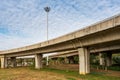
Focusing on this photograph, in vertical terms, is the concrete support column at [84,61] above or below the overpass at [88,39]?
below

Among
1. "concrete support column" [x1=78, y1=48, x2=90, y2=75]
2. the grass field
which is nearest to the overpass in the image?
"concrete support column" [x1=78, y1=48, x2=90, y2=75]

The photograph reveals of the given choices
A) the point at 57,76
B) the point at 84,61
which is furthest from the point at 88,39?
the point at 57,76

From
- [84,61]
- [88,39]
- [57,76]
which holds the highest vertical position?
[88,39]

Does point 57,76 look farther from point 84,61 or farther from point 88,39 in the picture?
point 88,39

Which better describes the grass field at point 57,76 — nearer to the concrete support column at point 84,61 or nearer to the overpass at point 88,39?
the concrete support column at point 84,61

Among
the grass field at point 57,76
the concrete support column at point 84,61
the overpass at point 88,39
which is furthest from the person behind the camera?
the concrete support column at point 84,61

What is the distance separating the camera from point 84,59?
3350 centimetres

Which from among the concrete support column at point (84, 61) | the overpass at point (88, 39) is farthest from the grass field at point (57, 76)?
the overpass at point (88, 39)

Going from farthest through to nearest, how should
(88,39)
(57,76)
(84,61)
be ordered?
(84,61) → (88,39) → (57,76)

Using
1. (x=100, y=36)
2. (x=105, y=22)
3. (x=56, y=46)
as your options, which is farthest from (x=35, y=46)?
(x=105, y=22)

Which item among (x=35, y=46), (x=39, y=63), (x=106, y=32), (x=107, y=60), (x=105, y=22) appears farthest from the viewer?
(x=107, y=60)

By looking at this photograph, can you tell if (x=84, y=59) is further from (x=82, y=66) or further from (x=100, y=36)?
(x=100, y=36)

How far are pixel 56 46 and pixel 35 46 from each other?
10006 mm

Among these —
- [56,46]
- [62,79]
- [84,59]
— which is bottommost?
[62,79]
